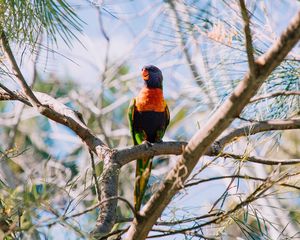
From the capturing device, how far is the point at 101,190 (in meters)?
1.54

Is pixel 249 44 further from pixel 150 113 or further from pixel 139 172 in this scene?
pixel 150 113

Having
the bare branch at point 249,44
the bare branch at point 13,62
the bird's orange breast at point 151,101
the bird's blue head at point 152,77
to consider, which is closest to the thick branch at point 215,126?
the bare branch at point 249,44

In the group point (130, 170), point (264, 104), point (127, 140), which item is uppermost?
point (127, 140)

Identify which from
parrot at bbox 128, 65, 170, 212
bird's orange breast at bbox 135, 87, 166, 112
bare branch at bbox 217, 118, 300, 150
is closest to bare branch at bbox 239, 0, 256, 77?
bare branch at bbox 217, 118, 300, 150

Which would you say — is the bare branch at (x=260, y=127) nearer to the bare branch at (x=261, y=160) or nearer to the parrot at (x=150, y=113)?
the bare branch at (x=261, y=160)

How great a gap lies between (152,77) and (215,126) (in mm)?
1832

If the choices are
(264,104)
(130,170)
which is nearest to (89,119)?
(130,170)

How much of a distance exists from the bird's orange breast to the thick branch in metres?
1.56

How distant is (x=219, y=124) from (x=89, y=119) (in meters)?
3.99

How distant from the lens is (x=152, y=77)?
2969 mm

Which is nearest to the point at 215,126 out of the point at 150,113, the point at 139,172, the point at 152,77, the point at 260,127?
the point at 260,127

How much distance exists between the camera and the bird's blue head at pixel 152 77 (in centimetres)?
292

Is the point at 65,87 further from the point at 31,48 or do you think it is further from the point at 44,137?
the point at 31,48

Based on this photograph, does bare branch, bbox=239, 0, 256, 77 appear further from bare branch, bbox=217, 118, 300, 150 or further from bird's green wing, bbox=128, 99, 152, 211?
bare branch, bbox=217, 118, 300, 150
